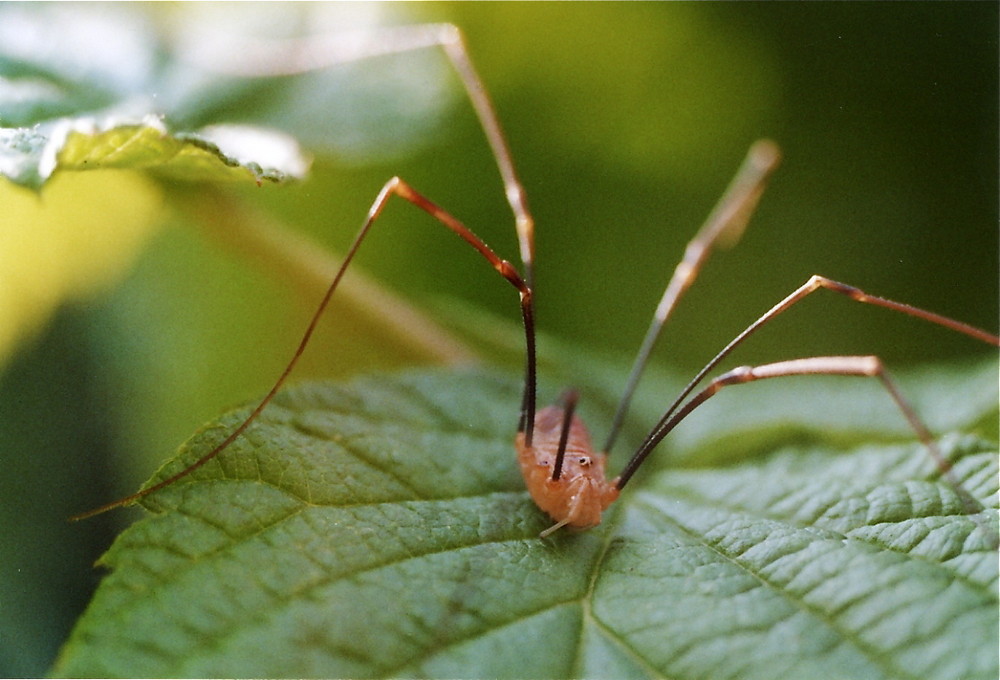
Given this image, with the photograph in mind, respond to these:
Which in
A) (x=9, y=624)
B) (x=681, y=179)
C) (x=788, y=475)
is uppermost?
(x=681, y=179)

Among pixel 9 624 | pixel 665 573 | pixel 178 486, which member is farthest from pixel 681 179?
pixel 9 624

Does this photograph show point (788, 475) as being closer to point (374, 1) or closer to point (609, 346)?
point (609, 346)

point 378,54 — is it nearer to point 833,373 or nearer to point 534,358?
point 534,358

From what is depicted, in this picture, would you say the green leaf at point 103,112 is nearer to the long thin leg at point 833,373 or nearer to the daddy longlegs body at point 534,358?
the daddy longlegs body at point 534,358

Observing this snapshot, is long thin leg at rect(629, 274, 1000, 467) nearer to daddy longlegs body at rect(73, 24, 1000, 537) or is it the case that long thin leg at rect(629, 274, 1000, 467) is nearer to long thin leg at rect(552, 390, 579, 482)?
daddy longlegs body at rect(73, 24, 1000, 537)

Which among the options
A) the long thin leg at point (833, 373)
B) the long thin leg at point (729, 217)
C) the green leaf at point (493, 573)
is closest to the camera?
the green leaf at point (493, 573)

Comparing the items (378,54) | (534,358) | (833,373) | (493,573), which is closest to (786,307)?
(833,373)

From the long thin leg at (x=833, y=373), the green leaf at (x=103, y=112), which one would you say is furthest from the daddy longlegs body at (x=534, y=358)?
the green leaf at (x=103, y=112)

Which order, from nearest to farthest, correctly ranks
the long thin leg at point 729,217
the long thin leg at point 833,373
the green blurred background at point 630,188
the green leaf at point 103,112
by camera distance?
the green leaf at point 103,112 < the long thin leg at point 833,373 < the long thin leg at point 729,217 < the green blurred background at point 630,188
